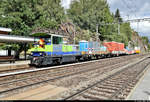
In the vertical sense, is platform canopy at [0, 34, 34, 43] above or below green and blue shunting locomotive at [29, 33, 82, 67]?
above

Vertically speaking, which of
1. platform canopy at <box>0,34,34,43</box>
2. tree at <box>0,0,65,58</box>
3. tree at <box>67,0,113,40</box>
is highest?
tree at <box>67,0,113,40</box>

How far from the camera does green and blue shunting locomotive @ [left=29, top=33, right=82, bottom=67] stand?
508 inches

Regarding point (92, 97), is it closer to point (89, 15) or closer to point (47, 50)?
point (47, 50)

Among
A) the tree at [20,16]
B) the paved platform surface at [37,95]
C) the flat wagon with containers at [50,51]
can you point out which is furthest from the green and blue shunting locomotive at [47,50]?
the paved platform surface at [37,95]

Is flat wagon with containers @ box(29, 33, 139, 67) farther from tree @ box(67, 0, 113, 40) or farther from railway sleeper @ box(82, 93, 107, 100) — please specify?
tree @ box(67, 0, 113, 40)

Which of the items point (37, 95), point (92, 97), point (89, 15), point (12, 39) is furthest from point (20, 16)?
point (89, 15)

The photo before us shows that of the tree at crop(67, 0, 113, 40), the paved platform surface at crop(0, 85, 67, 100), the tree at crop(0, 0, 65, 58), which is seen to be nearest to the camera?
the paved platform surface at crop(0, 85, 67, 100)

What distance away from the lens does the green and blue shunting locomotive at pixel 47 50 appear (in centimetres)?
1289

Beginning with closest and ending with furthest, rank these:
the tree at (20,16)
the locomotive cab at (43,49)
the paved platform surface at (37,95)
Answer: the paved platform surface at (37,95) < the locomotive cab at (43,49) < the tree at (20,16)

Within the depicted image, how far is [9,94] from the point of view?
6.05 metres

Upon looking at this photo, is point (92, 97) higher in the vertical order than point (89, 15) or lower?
lower

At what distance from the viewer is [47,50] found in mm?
13188

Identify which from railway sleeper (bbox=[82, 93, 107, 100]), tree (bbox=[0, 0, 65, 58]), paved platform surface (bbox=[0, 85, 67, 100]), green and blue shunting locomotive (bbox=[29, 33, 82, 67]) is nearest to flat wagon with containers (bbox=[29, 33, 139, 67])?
green and blue shunting locomotive (bbox=[29, 33, 82, 67])

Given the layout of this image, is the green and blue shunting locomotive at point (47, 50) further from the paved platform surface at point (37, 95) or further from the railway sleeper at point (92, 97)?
the railway sleeper at point (92, 97)
